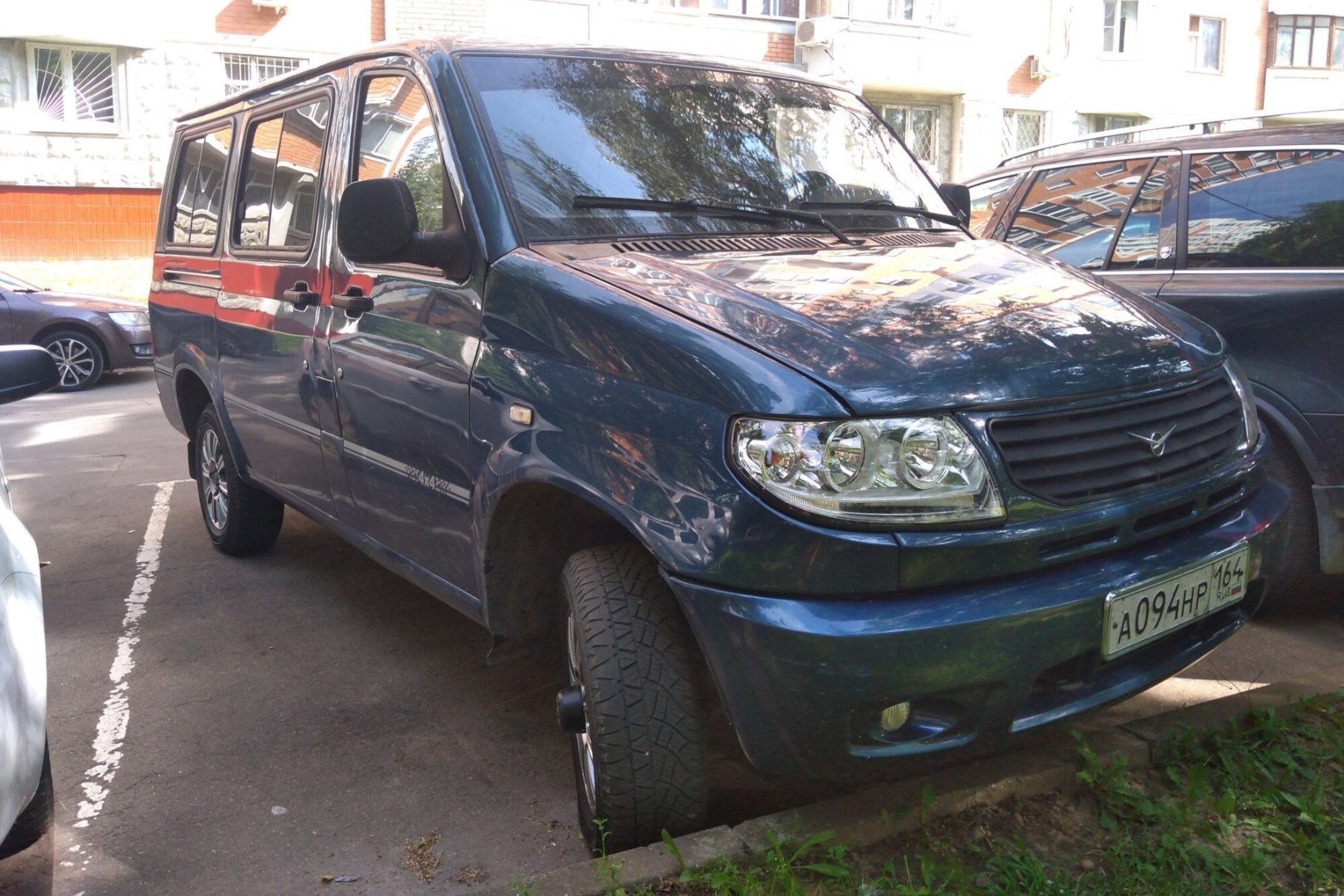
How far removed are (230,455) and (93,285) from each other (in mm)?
15600

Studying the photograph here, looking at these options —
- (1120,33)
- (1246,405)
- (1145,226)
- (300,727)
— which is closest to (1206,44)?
(1120,33)

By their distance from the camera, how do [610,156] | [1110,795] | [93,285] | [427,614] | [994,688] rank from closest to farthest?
[994,688] → [1110,795] → [610,156] → [427,614] → [93,285]

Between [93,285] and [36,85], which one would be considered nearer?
[93,285]

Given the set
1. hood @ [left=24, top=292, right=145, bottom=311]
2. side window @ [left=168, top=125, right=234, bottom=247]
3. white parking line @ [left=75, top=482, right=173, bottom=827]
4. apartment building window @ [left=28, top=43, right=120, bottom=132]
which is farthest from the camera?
apartment building window @ [left=28, top=43, right=120, bottom=132]

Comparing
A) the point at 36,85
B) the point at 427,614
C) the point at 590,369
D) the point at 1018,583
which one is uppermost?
the point at 36,85

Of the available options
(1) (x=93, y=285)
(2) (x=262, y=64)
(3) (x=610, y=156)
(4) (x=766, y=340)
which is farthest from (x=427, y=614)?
(2) (x=262, y=64)

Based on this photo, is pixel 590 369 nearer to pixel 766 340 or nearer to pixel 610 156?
pixel 766 340

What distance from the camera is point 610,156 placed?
343cm

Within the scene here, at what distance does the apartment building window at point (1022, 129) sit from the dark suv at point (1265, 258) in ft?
76.6

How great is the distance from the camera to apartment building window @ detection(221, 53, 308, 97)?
810 inches

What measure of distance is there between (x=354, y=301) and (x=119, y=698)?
159 cm

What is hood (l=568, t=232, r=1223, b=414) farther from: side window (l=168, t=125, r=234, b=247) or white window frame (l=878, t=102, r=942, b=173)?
white window frame (l=878, t=102, r=942, b=173)

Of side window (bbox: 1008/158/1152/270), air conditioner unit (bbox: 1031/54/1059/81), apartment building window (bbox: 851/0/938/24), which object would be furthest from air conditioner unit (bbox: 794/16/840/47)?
side window (bbox: 1008/158/1152/270)

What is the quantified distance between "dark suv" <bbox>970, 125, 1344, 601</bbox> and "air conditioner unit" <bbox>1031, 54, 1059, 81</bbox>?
24.0 meters
